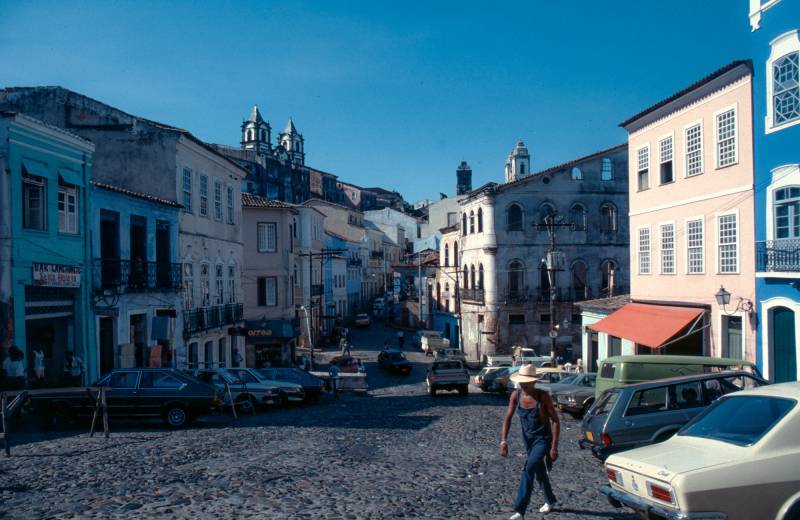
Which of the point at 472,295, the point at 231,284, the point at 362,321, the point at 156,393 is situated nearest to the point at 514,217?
the point at 472,295

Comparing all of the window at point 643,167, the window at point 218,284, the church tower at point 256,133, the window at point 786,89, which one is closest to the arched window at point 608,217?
the window at point 643,167

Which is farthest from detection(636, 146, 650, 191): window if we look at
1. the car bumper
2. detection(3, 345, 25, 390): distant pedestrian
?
detection(3, 345, 25, 390): distant pedestrian

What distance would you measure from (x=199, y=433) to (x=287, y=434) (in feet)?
6.41

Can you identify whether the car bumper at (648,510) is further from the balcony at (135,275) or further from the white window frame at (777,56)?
the balcony at (135,275)

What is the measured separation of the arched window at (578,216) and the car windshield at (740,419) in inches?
1554

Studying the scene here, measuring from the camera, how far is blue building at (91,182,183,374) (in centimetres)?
2198

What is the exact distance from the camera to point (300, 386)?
22766 millimetres

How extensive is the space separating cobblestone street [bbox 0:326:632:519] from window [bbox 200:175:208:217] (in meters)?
14.9

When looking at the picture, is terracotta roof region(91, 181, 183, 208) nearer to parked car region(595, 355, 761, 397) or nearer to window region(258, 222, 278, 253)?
window region(258, 222, 278, 253)

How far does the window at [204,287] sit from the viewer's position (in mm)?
29844

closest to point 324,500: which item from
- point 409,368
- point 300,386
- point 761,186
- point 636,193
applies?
point 300,386

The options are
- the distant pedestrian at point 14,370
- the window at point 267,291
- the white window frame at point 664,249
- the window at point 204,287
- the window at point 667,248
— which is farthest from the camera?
the window at point 267,291

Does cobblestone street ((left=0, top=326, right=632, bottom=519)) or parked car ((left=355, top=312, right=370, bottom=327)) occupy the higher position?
cobblestone street ((left=0, top=326, right=632, bottom=519))

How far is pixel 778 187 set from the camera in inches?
745
